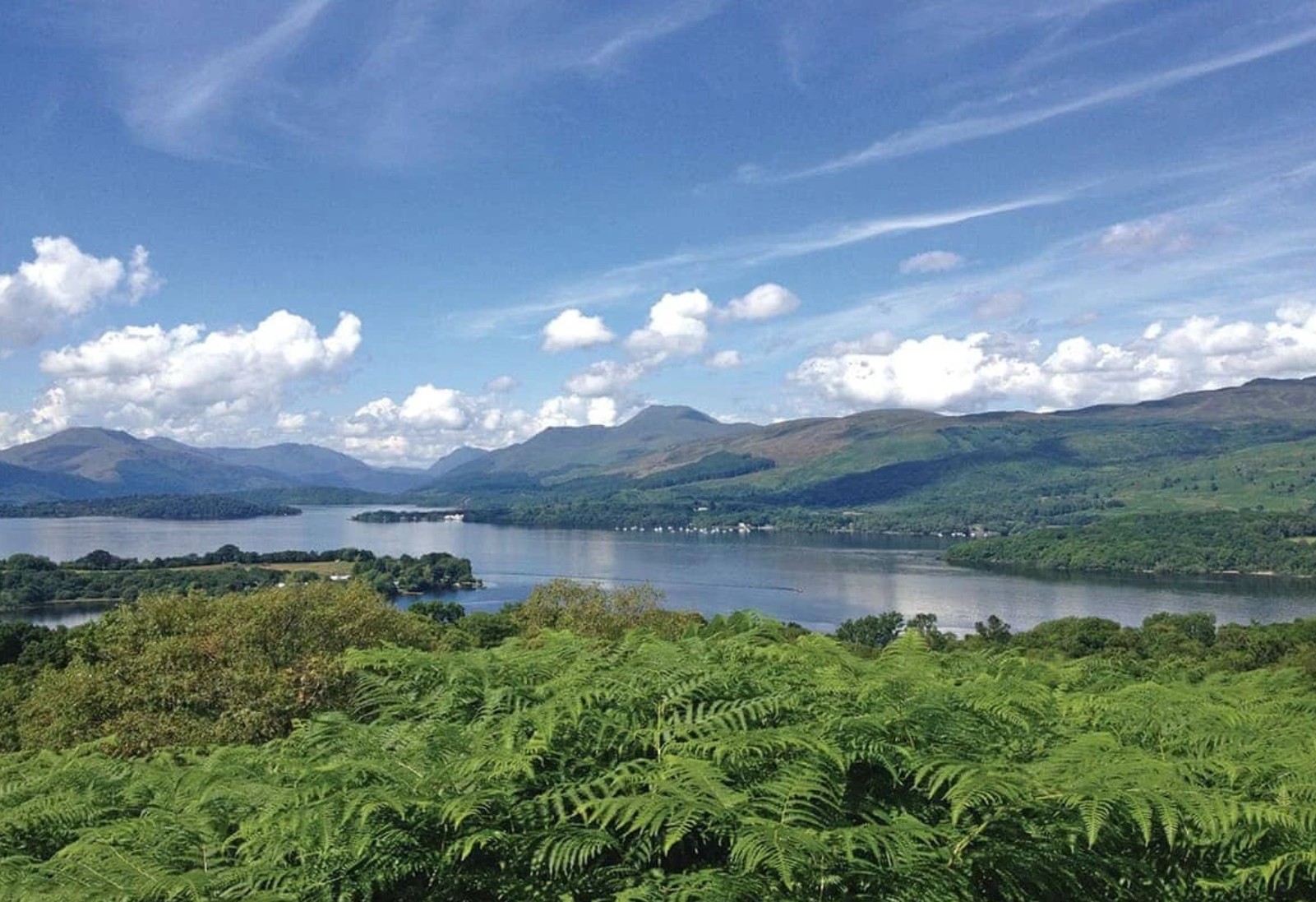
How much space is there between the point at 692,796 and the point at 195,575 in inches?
4274

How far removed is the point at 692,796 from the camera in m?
3.41

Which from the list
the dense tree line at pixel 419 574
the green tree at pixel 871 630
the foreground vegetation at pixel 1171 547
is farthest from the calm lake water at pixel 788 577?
the green tree at pixel 871 630

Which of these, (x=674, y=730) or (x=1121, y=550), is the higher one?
(x=674, y=730)

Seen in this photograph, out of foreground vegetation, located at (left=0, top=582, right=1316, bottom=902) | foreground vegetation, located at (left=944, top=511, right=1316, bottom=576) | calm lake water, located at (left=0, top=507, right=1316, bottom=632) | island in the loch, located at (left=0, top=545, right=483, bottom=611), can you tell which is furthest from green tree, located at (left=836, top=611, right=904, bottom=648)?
foreground vegetation, located at (left=944, top=511, right=1316, bottom=576)

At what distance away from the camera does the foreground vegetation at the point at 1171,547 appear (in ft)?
387

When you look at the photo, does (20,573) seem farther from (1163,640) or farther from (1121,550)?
(1121,550)

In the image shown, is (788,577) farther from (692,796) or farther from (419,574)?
(692,796)

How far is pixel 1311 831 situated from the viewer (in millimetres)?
4031

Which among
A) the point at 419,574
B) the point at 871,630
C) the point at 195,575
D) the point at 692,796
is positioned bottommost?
the point at 871,630

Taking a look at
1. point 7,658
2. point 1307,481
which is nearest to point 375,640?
point 7,658

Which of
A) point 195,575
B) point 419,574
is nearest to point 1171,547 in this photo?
point 419,574

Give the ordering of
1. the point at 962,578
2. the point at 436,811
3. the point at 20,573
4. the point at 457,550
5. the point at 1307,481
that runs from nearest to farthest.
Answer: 1. the point at 436,811
2. the point at 20,573
3. the point at 962,578
4. the point at 457,550
5. the point at 1307,481

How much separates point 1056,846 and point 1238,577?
12944 centimetres

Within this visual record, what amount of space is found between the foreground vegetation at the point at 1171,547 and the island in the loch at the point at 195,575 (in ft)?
241
